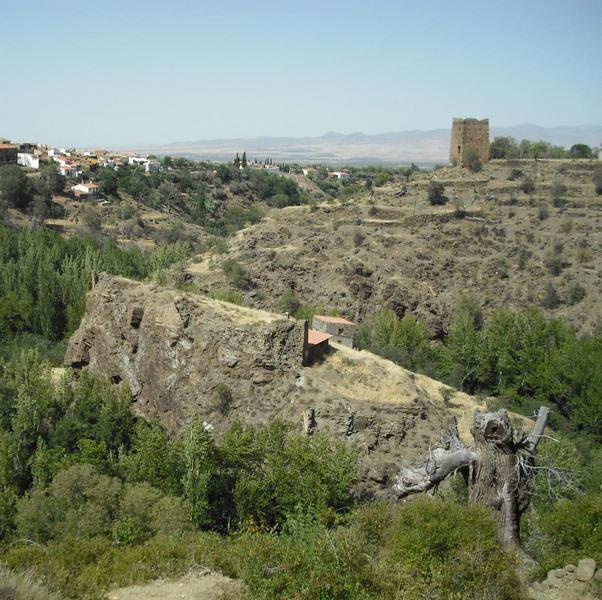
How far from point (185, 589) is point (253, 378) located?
58.0 ft

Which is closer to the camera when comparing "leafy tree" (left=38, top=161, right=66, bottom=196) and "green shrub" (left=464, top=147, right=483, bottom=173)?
"green shrub" (left=464, top=147, right=483, bottom=173)

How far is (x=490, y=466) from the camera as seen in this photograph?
7945 mm

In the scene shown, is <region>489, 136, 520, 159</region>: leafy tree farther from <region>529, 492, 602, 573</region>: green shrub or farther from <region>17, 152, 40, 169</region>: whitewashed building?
<region>529, 492, 602, 573</region>: green shrub

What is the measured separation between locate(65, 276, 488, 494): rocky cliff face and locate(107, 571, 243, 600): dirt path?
1417 centimetres

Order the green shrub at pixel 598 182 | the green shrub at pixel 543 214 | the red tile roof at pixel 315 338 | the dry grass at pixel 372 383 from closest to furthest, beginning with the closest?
the dry grass at pixel 372 383, the red tile roof at pixel 315 338, the green shrub at pixel 543 214, the green shrub at pixel 598 182

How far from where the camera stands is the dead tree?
7.88 meters

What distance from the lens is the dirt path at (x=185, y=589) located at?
993cm

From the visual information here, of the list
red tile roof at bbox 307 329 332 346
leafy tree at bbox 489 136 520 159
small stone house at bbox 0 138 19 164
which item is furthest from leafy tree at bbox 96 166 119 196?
red tile roof at bbox 307 329 332 346

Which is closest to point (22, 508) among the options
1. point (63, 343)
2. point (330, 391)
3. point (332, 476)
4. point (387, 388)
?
point (332, 476)

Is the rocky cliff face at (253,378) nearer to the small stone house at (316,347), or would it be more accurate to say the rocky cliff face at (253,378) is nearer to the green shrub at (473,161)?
the small stone house at (316,347)

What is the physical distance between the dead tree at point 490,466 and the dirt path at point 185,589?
3.43 meters

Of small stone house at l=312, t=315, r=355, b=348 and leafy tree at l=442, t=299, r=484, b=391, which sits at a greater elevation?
small stone house at l=312, t=315, r=355, b=348

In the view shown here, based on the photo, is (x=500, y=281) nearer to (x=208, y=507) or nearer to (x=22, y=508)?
(x=208, y=507)

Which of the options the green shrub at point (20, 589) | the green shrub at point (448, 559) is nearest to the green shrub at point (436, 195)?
the green shrub at point (448, 559)
